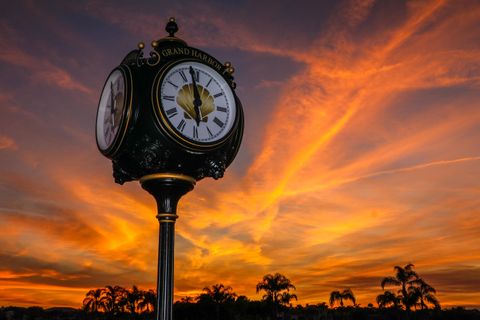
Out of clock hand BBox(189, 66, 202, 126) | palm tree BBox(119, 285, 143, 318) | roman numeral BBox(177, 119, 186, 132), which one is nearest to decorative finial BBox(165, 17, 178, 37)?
Result: clock hand BBox(189, 66, 202, 126)

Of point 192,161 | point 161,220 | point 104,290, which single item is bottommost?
point 161,220

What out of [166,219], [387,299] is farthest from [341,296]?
[166,219]

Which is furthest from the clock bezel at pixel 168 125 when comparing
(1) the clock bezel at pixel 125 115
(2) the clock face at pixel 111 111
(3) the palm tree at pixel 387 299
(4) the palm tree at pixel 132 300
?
(4) the palm tree at pixel 132 300

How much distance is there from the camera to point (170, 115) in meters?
7.35

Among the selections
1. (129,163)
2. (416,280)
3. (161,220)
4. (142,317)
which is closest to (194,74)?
(129,163)

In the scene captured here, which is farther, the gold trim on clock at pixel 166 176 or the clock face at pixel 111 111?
the gold trim on clock at pixel 166 176

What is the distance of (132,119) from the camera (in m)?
7.27

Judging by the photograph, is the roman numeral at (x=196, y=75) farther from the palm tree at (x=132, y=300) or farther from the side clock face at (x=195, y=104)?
the palm tree at (x=132, y=300)

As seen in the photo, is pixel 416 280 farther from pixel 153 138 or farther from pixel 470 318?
pixel 153 138

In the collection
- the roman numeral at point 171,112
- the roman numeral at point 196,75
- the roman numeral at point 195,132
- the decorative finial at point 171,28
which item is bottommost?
the roman numeral at point 195,132

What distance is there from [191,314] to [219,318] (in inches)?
130

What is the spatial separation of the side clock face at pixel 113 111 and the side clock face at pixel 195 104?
16.5 inches

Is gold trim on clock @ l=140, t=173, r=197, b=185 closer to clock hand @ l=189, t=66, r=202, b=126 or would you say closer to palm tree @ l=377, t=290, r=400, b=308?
clock hand @ l=189, t=66, r=202, b=126

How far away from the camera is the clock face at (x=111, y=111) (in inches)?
295
